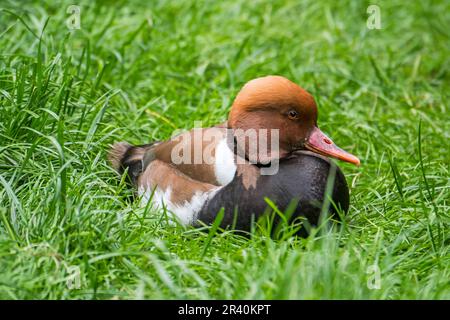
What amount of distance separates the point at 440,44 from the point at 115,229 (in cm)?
385

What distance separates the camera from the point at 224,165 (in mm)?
4066

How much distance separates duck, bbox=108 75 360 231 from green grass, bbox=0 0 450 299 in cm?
14

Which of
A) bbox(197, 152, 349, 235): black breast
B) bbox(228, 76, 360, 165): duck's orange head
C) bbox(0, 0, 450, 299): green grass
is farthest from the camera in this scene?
bbox(228, 76, 360, 165): duck's orange head

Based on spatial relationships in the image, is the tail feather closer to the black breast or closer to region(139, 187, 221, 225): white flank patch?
region(139, 187, 221, 225): white flank patch

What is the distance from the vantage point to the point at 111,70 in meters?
5.56

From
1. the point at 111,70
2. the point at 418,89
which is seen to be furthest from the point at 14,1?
the point at 418,89

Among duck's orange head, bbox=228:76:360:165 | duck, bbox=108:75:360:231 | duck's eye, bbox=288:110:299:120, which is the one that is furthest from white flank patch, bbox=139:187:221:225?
duck's eye, bbox=288:110:299:120

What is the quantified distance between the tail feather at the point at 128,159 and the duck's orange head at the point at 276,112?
Result: 29.3 inches

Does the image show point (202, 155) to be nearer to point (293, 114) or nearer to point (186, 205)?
point (186, 205)

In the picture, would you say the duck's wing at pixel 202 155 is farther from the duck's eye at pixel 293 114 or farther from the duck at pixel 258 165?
the duck's eye at pixel 293 114

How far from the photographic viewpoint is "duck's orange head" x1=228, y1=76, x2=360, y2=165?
4039 mm

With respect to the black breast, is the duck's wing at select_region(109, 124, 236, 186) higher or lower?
higher

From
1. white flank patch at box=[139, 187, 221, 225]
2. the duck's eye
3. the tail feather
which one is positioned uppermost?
the duck's eye

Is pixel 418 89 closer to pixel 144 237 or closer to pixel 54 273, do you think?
pixel 144 237
